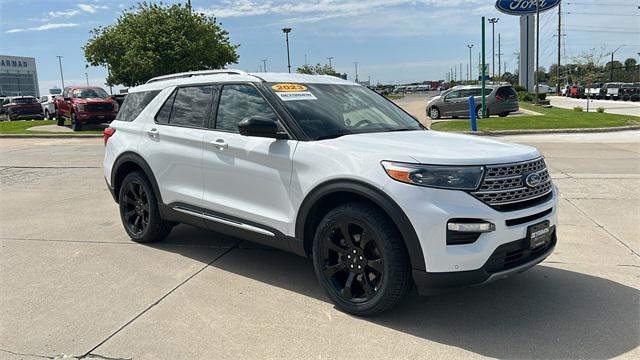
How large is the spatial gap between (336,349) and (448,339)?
2.46 ft

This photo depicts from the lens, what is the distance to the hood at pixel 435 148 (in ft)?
11.3

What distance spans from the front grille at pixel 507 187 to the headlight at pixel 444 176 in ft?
0.20

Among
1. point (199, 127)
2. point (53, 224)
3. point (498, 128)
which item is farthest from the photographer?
point (498, 128)

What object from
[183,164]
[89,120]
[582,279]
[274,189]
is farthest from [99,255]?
[89,120]

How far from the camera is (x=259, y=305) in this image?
161 inches

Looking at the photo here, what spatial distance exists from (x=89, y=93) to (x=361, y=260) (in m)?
22.9

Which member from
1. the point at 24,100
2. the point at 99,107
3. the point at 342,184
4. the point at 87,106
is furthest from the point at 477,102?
the point at 24,100

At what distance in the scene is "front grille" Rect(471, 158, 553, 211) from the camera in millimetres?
3357

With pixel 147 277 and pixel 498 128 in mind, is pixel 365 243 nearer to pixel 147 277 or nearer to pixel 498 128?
pixel 147 277

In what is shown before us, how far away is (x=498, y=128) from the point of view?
18531mm

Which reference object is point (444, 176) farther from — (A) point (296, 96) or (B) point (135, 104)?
(B) point (135, 104)

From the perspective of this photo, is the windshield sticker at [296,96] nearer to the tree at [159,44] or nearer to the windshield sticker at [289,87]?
the windshield sticker at [289,87]

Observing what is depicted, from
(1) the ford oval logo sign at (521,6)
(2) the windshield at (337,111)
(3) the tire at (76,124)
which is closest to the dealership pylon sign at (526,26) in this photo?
(1) the ford oval logo sign at (521,6)

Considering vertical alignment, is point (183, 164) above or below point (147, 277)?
above
